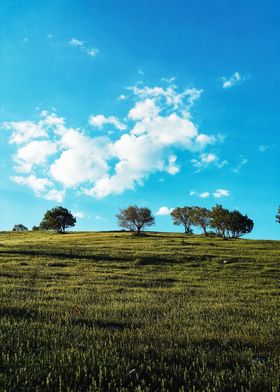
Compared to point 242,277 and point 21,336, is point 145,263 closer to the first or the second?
point 242,277

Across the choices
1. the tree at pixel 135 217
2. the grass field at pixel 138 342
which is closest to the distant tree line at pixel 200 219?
the tree at pixel 135 217

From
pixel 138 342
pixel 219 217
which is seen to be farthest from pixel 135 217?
pixel 138 342

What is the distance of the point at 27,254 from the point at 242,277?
2538 centimetres

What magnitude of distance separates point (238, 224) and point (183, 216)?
79.8 feet

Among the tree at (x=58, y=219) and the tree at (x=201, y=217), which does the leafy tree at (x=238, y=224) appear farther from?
the tree at (x=58, y=219)

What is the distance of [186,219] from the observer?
14275 centimetres

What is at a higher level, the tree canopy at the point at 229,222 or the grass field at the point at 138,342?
the tree canopy at the point at 229,222

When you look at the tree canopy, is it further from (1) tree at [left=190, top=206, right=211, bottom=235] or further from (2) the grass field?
(2) the grass field

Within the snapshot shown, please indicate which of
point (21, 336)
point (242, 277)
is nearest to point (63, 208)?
point (242, 277)

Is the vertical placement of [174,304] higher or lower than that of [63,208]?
lower

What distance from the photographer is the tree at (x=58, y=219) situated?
5118 inches

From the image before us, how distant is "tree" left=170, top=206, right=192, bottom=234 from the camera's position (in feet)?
465

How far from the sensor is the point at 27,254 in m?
44.9

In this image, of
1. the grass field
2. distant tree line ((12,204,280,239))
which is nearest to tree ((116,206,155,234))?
distant tree line ((12,204,280,239))
